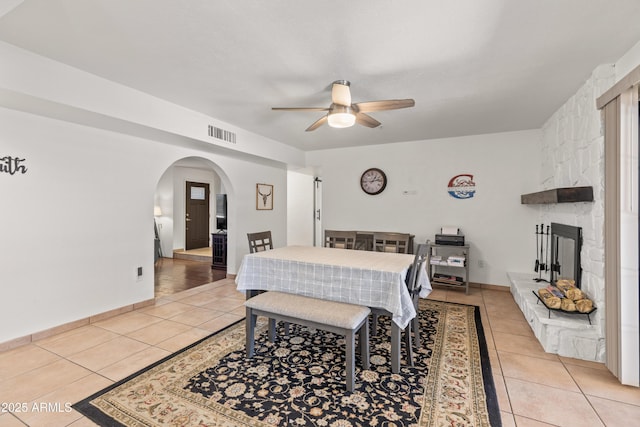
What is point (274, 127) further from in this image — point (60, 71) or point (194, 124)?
point (60, 71)

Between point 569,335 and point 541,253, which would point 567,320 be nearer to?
point 569,335

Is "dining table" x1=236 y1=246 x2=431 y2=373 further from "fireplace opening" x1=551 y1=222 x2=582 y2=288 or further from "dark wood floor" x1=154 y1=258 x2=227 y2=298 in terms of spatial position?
"dark wood floor" x1=154 y1=258 x2=227 y2=298

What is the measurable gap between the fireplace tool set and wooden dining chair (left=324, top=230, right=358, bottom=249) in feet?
8.29

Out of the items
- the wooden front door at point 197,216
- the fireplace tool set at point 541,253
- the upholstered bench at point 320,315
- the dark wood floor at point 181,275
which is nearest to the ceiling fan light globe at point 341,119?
the upholstered bench at point 320,315

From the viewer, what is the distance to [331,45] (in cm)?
210

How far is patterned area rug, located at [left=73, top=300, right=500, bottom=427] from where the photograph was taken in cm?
176

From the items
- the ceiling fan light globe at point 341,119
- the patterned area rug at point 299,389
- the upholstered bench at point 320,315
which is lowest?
the patterned area rug at point 299,389

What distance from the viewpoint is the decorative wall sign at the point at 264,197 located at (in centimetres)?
552

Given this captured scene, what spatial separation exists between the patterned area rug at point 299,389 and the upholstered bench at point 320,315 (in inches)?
7.8

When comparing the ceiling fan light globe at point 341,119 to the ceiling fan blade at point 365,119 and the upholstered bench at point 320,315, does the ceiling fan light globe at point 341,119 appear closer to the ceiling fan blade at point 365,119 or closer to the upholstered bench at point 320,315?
the ceiling fan blade at point 365,119

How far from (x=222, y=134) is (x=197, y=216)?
4.53 metres

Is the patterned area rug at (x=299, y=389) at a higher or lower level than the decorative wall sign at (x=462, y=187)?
lower

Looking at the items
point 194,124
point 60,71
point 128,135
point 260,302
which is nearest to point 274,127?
point 194,124

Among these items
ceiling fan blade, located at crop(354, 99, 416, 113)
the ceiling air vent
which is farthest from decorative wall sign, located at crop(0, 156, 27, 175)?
ceiling fan blade, located at crop(354, 99, 416, 113)
